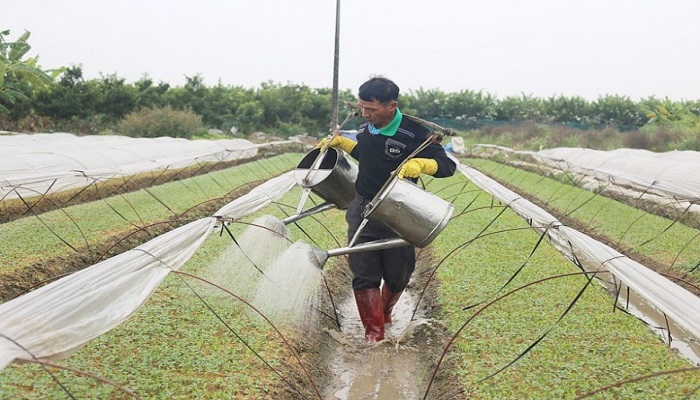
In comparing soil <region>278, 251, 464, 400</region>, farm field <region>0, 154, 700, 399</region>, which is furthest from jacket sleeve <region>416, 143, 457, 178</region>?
soil <region>278, 251, 464, 400</region>

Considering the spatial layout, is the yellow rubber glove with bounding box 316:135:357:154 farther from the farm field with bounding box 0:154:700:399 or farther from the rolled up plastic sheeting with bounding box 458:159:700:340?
the rolled up plastic sheeting with bounding box 458:159:700:340

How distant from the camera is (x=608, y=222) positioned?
11758 mm

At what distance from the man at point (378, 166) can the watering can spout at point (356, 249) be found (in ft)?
1.31

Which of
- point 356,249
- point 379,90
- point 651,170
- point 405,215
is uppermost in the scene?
point 379,90

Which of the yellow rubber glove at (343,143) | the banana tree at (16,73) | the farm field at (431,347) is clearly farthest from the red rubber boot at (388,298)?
the banana tree at (16,73)

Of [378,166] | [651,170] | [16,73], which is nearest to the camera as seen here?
[378,166]

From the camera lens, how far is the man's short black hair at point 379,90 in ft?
14.3

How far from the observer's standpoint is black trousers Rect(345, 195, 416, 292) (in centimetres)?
470

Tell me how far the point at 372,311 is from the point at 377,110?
5.14ft

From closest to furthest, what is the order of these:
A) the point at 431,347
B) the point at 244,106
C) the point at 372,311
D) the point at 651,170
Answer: the point at 372,311 → the point at 431,347 → the point at 651,170 → the point at 244,106

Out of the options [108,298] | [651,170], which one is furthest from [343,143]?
[651,170]

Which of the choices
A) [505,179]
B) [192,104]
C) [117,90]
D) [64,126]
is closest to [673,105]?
[505,179]

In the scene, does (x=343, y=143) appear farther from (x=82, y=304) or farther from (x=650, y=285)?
(x=82, y=304)

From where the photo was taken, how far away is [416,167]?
404cm
